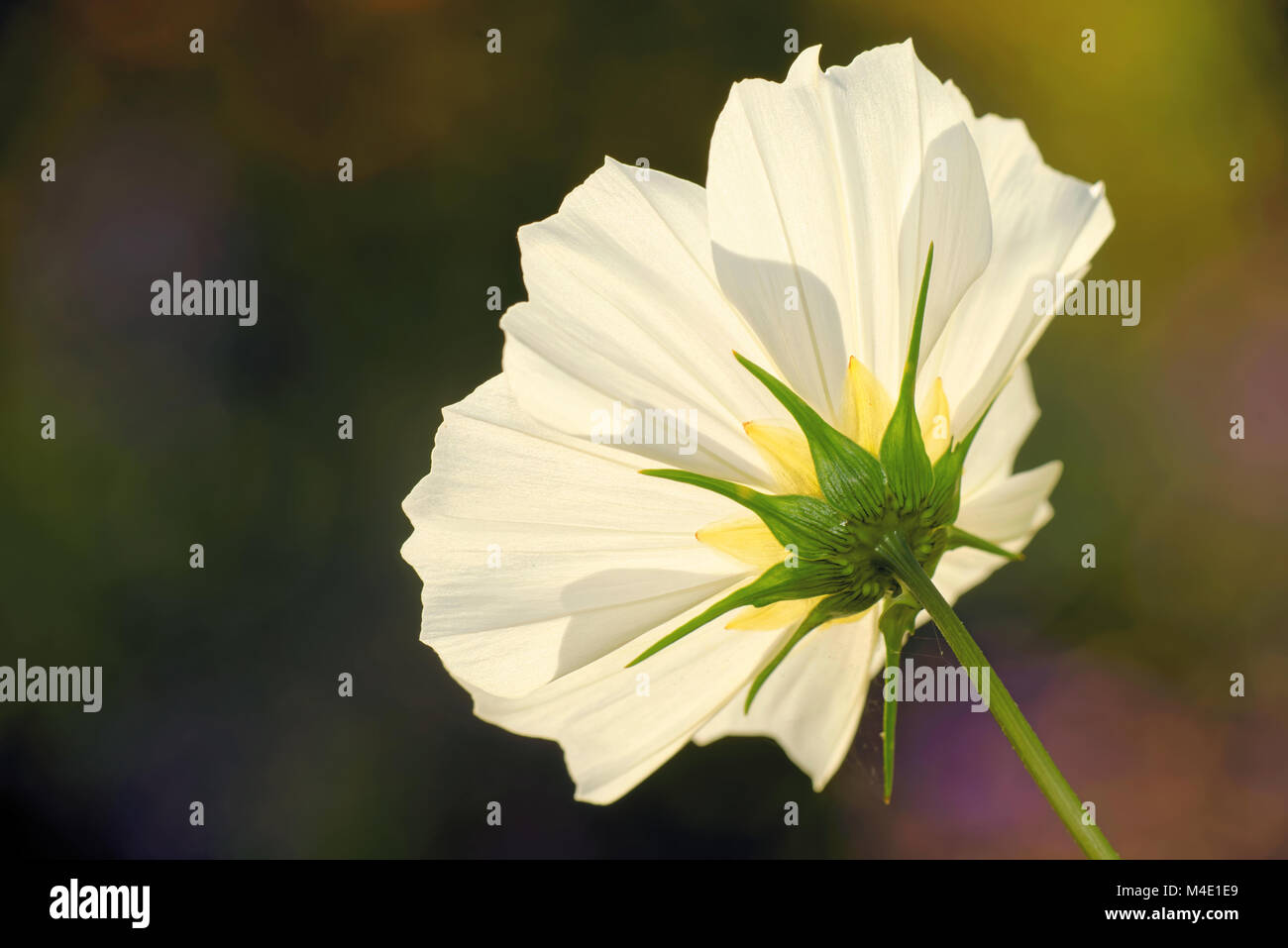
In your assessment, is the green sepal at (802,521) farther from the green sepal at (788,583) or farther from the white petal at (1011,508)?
the white petal at (1011,508)

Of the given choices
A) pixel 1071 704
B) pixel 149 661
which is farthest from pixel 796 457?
pixel 149 661

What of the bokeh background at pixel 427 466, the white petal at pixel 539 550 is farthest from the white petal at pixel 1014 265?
the bokeh background at pixel 427 466

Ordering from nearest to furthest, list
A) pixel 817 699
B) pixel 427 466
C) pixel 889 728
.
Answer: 1. pixel 889 728
2. pixel 817 699
3. pixel 427 466

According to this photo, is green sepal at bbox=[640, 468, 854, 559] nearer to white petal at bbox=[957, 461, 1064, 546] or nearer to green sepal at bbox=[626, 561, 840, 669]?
green sepal at bbox=[626, 561, 840, 669]

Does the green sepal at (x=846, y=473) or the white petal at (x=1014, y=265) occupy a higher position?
the white petal at (x=1014, y=265)

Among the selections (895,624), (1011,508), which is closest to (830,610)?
(895,624)

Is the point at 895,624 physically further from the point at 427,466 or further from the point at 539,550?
the point at 427,466
